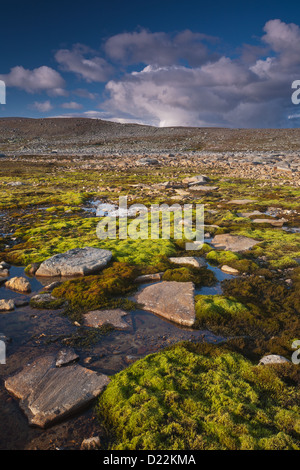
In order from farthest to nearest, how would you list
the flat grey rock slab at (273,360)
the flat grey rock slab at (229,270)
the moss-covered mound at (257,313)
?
the flat grey rock slab at (229,270), the moss-covered mound at (257,313), the flat grey rock slab at (273,360)

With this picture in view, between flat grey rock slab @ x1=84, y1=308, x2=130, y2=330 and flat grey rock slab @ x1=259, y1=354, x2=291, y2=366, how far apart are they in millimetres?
3758

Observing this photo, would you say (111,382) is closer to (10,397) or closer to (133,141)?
(10,397)

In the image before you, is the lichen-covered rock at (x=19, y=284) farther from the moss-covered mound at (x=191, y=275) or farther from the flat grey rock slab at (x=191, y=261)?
the flat grey rock slab at (x=191, y=261)

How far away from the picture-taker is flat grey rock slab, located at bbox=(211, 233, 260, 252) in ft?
48.4

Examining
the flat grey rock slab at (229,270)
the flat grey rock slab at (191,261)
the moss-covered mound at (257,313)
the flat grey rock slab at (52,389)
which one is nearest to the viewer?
the flat grey rock slab at (52,389)

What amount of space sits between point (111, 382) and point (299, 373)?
4.21m

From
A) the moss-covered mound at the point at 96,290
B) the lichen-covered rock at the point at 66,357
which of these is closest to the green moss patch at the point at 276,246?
the moss-covered mound at the point at 96,290

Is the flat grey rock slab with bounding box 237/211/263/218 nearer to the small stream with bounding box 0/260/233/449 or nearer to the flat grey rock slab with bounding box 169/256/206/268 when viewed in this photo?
the flat grey rock slab with bounding box 169/256/206/268

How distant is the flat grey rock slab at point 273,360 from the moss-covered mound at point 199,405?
25 centimetres

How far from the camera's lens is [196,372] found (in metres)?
6.60

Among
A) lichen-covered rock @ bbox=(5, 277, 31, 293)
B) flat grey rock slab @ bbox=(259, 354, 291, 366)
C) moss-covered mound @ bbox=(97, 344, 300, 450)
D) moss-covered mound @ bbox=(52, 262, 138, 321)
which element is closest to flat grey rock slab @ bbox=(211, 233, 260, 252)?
moss-covered mound @ bbox=(52, 262, 138, 321)

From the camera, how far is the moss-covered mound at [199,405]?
484 cm

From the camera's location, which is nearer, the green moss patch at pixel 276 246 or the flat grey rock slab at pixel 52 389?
the flat grey rock slab at pixel 52 389

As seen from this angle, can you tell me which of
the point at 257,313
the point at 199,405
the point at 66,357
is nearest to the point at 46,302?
the point at 66,357
